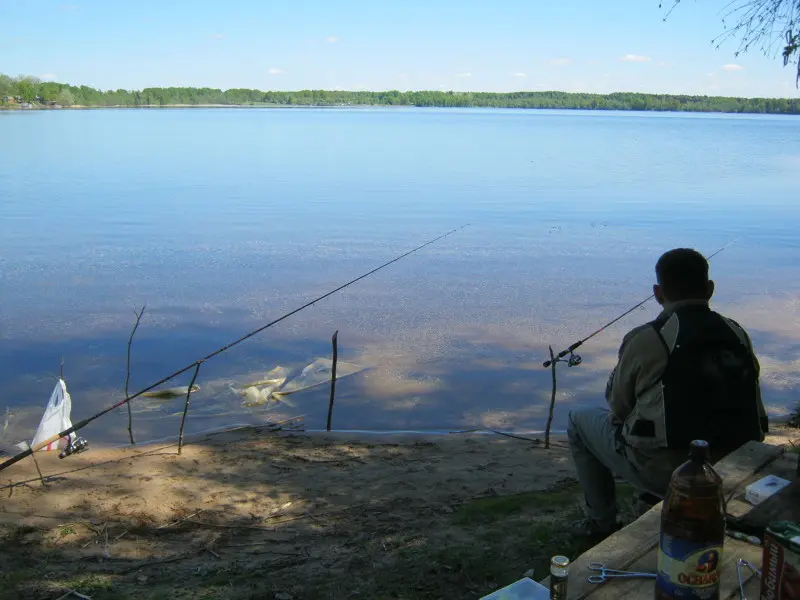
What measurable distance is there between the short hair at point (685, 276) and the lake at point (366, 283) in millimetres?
4597

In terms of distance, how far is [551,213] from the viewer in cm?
2089

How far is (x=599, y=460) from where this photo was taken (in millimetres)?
3654

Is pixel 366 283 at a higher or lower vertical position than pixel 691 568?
lower

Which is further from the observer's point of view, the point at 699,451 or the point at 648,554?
the point at 648,554

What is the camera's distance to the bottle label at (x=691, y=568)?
1.88 metres

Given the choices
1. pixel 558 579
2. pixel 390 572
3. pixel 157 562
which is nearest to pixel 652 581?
pixel 558 579

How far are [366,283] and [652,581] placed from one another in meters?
11.1

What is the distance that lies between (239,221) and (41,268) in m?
6.21

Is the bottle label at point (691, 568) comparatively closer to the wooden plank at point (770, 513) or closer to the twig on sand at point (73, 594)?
the wooden plank at point (770, 513)

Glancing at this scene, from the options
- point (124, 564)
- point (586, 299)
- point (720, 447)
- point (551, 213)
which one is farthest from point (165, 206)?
point (720, 447)

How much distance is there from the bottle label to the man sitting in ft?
3.78

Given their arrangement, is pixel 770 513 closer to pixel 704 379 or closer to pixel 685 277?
pixel 704 379

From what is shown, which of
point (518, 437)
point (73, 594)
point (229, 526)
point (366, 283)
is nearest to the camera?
point (73, 594)

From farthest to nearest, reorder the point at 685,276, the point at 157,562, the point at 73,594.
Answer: the point at 157,562 → the point at 73,594 → the point at 685,276
